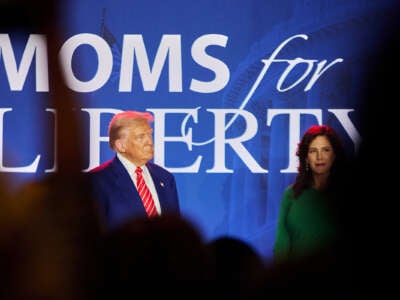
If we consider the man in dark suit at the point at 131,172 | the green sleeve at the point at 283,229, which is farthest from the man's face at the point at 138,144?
the green sleeve at the point at 283,229

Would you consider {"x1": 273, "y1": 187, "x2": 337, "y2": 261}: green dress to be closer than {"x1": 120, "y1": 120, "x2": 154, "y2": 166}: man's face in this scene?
Yes

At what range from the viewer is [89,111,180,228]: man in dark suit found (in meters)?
2.95

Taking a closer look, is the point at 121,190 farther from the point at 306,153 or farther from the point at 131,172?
the point at 306,153

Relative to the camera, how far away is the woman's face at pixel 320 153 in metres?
2.98

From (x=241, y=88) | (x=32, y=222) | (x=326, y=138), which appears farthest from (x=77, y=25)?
(x=32, y=222)

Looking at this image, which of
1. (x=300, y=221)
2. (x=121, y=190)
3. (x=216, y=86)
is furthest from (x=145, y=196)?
(x=300, y=221)

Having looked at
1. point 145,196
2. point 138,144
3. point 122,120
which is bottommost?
point 145,196

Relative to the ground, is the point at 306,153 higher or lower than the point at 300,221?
higher

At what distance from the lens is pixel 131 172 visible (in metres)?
2.98

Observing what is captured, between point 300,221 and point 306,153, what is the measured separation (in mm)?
296

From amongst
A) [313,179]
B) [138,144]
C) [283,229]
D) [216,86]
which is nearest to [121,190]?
[138,144]

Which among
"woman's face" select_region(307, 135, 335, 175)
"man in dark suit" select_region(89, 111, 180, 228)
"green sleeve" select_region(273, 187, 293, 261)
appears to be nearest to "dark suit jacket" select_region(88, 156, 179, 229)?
"man in dark suit" select_region(89, 111, 180, 228)

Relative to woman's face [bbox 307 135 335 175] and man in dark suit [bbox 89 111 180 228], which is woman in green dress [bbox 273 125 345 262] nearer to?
woman's face [bbox 307 135 335 175]

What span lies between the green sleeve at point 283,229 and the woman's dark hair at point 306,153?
4 centimetres
